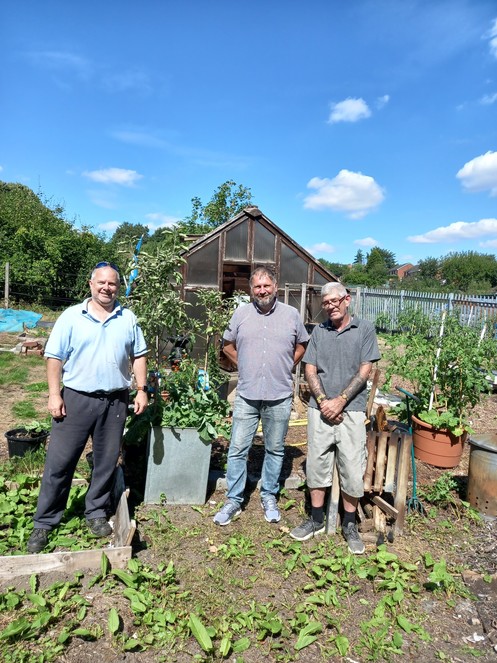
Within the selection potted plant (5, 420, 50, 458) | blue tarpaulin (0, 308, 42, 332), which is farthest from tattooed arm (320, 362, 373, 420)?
blue tarpaulin (0, 308, 42, 332)

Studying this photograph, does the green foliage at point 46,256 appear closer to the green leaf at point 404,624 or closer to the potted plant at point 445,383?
the potted plant at point 445,383

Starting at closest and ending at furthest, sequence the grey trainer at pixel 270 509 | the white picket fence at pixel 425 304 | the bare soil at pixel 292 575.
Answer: the bare soil at pixel 292 575 < the grey trainer at pixel 270 509 < the white picket fence at pixel 425 304

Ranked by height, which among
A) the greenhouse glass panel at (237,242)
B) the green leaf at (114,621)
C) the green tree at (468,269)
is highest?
the green tree at (468,269)

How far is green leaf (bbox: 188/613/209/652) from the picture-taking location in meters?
2.21

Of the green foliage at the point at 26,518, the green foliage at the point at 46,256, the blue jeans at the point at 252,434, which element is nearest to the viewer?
the green foliage at the point at 26,518

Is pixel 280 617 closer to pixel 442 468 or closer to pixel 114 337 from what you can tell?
pixel 114 337

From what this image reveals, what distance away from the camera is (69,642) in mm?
2184

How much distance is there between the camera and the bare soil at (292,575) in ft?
7.59

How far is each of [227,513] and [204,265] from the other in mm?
7559

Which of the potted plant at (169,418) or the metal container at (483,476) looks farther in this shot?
the metal container at (483,476)

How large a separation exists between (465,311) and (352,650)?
1436 cm

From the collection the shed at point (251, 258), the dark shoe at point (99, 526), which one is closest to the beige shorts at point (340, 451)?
the dark shoe at point (99, 526)

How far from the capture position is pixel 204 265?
34.0 ft

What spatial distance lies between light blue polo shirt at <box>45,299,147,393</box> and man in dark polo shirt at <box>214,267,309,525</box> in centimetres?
91
